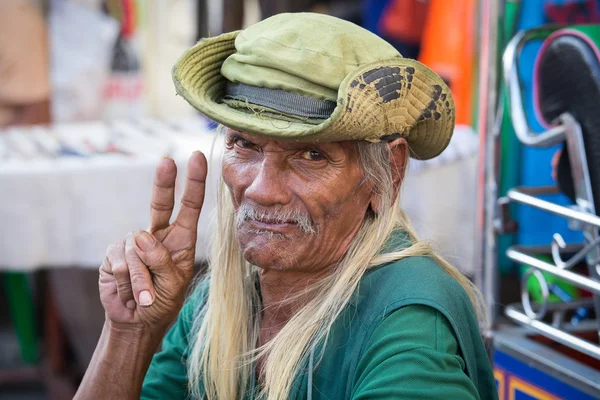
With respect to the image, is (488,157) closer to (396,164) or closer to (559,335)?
(559,335)

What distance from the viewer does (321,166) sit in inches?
61.0

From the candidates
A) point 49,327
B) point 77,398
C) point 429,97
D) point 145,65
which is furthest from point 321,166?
point 145,65

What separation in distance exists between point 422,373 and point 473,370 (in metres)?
0.25

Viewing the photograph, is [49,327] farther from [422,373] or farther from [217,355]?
[422,373]

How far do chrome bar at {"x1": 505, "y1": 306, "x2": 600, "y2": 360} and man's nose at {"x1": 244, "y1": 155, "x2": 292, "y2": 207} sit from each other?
2.72 feet

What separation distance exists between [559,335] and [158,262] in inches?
39.8

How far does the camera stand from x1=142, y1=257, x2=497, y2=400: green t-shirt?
1.34m

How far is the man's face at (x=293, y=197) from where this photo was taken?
155 centimetres

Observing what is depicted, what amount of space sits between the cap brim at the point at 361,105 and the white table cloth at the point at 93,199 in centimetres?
174

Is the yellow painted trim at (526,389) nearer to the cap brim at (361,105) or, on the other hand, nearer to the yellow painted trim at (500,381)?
the yellow painted trim at (500,381)

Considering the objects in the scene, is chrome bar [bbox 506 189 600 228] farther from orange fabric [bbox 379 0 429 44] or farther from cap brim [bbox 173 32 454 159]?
orange fabric [bbox 379 0 429 44]

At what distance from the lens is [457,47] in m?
4.91

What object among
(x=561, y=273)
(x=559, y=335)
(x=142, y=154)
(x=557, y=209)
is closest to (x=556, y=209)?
(x=557, y=209)

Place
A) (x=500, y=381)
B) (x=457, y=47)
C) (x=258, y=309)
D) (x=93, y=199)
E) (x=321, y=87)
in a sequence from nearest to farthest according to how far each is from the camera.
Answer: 1. (x=321, y=87)
2. (x=258, y=309)
3. (x=500, y=381)
4. (x=93, y=199)
5. (x=457, y=47)
